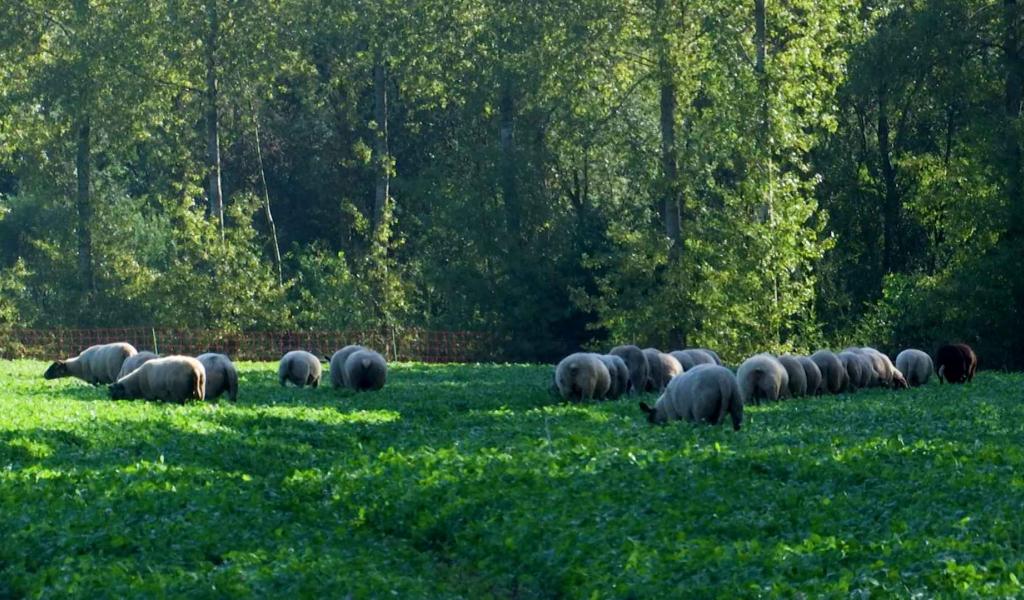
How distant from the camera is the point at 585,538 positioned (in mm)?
15273

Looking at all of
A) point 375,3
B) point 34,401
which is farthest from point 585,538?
point 375,3

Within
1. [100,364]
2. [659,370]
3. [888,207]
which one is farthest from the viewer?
[888,207]

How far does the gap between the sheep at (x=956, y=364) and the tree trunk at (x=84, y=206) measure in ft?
141

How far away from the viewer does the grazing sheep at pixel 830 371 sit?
3566 centimetres

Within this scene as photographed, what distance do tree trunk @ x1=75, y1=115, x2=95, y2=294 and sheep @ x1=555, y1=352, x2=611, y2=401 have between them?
4199 cm

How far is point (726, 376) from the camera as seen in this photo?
2555 centimetres

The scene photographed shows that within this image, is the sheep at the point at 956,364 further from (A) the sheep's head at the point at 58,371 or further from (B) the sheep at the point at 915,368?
(A) the sheep's head at the point at 58,371

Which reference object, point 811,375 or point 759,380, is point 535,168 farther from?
point 759,380

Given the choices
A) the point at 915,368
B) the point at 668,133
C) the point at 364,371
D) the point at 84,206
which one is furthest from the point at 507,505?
the point at 84,206

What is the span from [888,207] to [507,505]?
48873mm

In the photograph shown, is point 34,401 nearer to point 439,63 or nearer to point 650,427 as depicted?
point 650,427

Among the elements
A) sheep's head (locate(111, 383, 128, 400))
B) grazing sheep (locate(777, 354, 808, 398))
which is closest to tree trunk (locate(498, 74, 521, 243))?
grazing sheep (locate(777, 354, 808, 398))

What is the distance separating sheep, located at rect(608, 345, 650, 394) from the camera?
36.5 m

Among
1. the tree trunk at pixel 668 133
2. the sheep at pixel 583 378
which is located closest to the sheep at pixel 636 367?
the sheep at pixel 583 378
